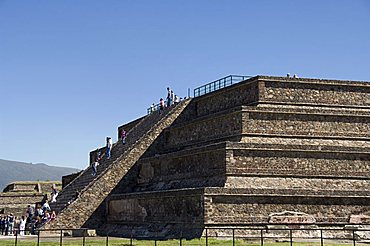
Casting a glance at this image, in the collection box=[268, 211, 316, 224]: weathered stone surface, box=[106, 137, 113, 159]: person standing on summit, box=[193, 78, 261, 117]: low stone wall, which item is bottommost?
box=[268, 211, 316, 224]: weathered stone surface

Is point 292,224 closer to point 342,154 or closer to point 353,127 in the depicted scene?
point 342,154

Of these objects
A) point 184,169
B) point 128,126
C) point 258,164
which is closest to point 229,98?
point 184,169

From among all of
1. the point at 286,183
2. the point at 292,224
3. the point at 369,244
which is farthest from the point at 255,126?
the point at 369,244

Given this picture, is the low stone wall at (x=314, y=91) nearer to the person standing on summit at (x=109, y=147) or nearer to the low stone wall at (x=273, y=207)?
the low stone wall at (x=273, y=207)

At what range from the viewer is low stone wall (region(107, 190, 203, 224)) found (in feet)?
69.4

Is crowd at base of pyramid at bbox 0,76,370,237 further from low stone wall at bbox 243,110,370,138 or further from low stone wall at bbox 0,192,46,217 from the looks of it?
low stone wall at bbox 0,192,46,217

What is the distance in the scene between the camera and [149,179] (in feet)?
90.9

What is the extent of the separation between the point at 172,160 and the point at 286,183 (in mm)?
5611

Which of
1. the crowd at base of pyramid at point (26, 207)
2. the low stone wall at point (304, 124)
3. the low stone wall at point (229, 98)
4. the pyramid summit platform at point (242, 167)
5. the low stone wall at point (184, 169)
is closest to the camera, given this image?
the pyramid summit platform at point (242, 167)

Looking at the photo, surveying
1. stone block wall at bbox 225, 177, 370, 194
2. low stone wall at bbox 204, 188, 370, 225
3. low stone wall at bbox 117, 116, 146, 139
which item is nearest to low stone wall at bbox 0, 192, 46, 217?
low stone wall at bbox 117, 116, 146, 139

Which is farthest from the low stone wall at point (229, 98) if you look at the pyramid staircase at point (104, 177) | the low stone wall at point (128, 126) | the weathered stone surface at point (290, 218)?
the low stone wall at point (128, 126)

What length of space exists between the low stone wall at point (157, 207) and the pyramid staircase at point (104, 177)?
2.67 ft

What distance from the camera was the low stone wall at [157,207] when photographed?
21.2m

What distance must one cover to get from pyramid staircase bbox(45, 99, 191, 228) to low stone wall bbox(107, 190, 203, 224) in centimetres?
81
